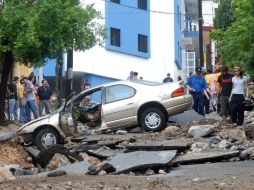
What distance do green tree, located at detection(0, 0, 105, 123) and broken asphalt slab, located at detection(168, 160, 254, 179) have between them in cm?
1024

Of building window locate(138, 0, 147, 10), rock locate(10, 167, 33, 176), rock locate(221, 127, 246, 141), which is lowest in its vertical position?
rock locate(10, 167, 33, 176)

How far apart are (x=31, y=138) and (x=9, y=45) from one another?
4.72m

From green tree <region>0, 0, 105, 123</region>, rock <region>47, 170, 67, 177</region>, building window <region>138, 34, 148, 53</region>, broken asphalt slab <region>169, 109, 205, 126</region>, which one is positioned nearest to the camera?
rock <region>47, 170, 67, 177</region>

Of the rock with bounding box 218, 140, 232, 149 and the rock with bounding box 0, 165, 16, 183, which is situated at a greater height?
the rock with bounding box 218, 140, 232, 149

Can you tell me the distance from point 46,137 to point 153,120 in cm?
277

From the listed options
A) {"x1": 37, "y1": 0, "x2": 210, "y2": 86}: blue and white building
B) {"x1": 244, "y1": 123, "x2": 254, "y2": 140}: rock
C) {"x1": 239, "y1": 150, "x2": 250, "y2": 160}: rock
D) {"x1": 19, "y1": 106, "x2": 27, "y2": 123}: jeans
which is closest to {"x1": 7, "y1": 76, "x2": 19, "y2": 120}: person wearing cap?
{"x1": 19, "y1": 106, "x2": 27, "y2": 123}: jeans

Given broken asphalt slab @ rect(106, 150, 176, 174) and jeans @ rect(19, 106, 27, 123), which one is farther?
jeans @ rect(19, 106, 27, 123)

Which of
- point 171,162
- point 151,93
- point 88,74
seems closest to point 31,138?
point 151,93

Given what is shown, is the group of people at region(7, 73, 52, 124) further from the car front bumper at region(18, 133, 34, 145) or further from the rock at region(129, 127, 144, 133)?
the car front bumper at region(18, 133, 34, 145)

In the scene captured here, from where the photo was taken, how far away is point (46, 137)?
692 inches

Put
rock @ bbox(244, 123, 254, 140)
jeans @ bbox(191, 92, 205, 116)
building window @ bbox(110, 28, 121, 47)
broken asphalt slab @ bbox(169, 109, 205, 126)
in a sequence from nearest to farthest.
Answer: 1. rock @ bbox(244, 123, 254, 140)
2. broken asphalt slab @ bbox(169, 109, 205, 126)
3. jeans @ bbox(191, 92, 205, 116)
4. building window @ bbox(110, 28, 121, 47)

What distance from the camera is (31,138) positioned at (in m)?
17.5

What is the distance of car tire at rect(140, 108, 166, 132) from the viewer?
1861cm

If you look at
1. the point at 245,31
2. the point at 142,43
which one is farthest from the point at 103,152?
the point at 142,43
